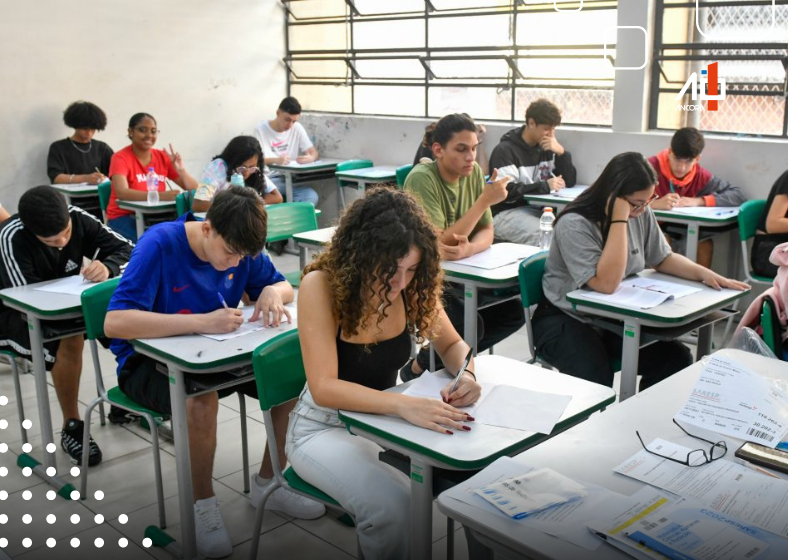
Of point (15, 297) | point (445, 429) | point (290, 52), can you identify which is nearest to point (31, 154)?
point (290, 52)

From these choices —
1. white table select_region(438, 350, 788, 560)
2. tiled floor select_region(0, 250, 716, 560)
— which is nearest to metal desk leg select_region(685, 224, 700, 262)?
white table select_region(438, 350, 788, 560)

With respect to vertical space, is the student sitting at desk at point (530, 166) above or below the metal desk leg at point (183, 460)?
above

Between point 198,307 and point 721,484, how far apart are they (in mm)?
1716

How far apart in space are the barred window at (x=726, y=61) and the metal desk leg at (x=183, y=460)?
423 cm

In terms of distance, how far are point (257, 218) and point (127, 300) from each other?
495 millimetres

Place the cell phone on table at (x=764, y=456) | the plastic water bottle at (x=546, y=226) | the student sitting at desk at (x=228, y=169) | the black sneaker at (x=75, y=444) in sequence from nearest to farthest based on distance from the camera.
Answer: the cell phone on table at (x=764, y=456), the black sneaker at (x=75, y=444), the plastic water bottle at (x=546, y=226), the student sitting at desk at (x=228, y=169)

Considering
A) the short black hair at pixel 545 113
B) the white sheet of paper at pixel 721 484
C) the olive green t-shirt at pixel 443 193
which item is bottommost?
the white sheet of paper at pixel 721 484

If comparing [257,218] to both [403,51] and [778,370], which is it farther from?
[403,51]

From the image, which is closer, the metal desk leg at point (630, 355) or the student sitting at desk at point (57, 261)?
Answer: the metal desk leg at point (630, 355)

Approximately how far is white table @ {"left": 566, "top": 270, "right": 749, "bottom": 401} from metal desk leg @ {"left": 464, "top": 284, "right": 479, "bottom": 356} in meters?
0.45

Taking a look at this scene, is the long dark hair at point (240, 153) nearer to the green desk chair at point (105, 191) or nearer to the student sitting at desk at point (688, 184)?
the green desk chair at point (105, 191)

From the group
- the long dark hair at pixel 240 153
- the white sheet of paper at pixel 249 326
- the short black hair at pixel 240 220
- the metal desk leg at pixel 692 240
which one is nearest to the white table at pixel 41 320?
the white sheet of paper at pixel 249 326

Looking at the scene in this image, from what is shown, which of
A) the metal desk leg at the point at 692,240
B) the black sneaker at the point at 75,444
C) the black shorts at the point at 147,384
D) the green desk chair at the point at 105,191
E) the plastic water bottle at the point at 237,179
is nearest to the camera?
the black shorts at the point at 147,384

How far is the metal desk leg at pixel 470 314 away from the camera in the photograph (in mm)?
3299
